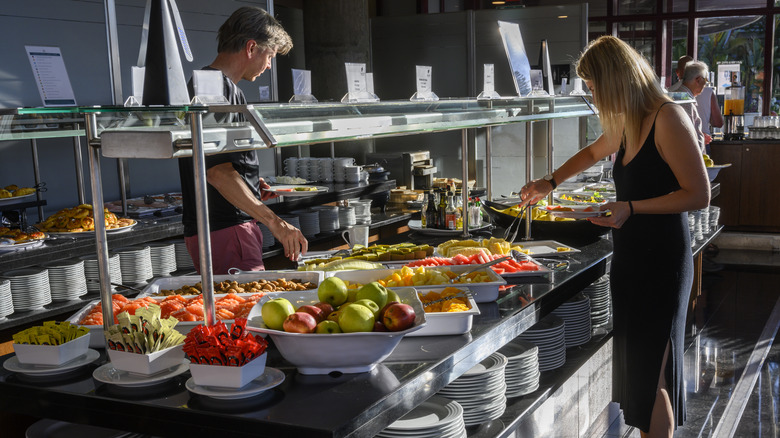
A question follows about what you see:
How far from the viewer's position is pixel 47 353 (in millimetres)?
1961

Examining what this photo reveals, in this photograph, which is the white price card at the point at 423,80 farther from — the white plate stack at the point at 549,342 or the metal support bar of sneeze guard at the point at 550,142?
the white plate stack at the point at 549,342

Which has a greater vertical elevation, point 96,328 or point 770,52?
point 770,52

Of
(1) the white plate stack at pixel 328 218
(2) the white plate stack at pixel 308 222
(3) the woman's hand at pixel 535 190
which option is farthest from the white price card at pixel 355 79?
(1) the white plate stack at pixel 328 218

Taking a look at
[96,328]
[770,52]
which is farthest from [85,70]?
[770,52]

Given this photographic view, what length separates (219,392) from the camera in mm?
1755

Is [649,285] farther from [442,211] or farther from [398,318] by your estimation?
[442,211]

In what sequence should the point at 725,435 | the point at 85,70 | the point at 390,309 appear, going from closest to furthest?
the point at 390,309 → the point at 725,435 → the point at 85,70

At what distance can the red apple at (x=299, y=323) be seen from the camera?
1.84 m

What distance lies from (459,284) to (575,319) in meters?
1.05

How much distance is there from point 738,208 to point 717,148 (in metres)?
0.77

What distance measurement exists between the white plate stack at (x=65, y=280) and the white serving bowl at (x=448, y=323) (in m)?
2.35

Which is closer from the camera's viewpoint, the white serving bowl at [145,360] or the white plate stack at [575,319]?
the white serving bowl at [145,360]

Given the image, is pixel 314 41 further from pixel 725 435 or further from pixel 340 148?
pixel 725 435

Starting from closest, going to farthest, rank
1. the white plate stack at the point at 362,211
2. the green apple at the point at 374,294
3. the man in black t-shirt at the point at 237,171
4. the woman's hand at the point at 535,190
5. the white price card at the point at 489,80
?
1. the green apple at the point at 374,294
2. the man in black t-shirt at the point at 237,171
3. the woman's hand at the point at 535,190
4. the white price card at the point at 489,80
5. the white plate stack at the point at 362,211
